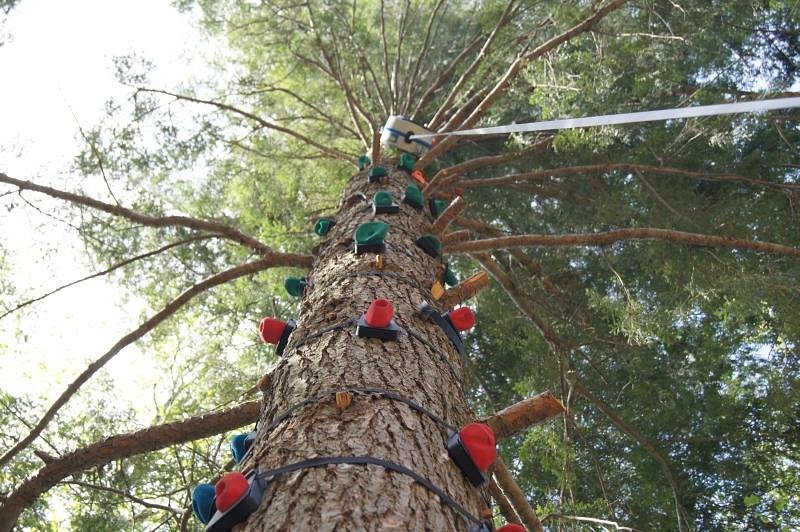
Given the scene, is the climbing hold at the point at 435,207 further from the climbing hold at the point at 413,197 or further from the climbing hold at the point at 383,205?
the climbing hold at the point at 383,205

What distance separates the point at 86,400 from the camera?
15.3 feet

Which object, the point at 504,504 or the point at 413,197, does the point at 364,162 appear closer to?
the point at 413,197

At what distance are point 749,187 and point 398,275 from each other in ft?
13.0

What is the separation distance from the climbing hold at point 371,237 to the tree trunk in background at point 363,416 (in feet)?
0.12

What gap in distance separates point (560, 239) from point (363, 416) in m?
1.79

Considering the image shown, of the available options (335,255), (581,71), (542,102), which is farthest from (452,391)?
(581,71)

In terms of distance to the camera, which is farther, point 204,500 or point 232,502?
point 204,500

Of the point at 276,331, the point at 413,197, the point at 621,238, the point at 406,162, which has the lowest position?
the point at 276,331

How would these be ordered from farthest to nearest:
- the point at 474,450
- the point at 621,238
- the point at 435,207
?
the point at 435,207, the point at 621,238, the point at 474,450

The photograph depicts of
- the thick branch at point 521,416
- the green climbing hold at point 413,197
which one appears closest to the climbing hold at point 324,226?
the green climbing hold at point 413,197

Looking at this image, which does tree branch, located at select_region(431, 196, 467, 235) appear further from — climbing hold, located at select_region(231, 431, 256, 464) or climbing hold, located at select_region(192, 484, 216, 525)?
climbing hold, located at select_region(192, 484, 216, 525)

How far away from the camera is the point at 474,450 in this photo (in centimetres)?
151

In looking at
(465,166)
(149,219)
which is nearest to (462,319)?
(149,219)

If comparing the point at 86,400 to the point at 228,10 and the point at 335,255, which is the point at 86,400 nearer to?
the point at 335,255
